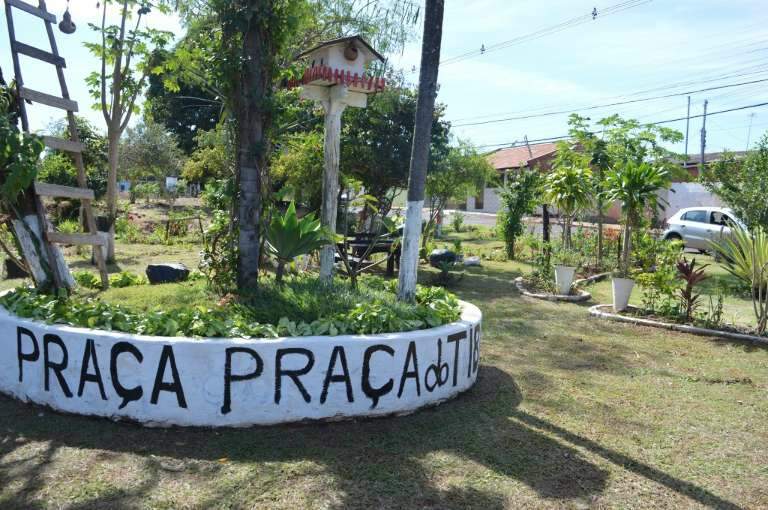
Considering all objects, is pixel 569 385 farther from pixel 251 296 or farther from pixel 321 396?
pixel 251 296

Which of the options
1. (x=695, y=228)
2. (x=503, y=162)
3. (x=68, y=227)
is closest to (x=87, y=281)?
(x=68, y=227)

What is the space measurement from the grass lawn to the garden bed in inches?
4.6

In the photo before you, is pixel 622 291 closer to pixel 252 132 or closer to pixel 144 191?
pixel 252 132

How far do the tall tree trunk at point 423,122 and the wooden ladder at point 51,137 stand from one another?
134 inches

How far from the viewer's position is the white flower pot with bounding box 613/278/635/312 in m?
8.70

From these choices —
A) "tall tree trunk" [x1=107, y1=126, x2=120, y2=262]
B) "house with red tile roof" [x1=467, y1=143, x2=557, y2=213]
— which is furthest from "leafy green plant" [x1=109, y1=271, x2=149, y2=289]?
"house with red tile roof" [x1=467, y1=143, x2=557, y2=213]

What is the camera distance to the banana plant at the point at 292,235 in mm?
5461

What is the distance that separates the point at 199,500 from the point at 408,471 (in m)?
1.19

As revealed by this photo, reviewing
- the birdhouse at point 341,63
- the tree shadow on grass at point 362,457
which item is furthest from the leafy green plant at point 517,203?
the tree shadow on grass at point 362,457

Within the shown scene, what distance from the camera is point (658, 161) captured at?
45.2 feet

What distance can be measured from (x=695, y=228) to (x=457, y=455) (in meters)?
16.8

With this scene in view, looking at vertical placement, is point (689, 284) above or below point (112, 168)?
below

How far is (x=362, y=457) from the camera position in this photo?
3.76 metres

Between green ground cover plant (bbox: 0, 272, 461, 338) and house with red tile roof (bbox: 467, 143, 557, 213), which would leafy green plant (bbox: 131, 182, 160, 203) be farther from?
green ground cover plant (bbox: 0, 272, 461, 338)
